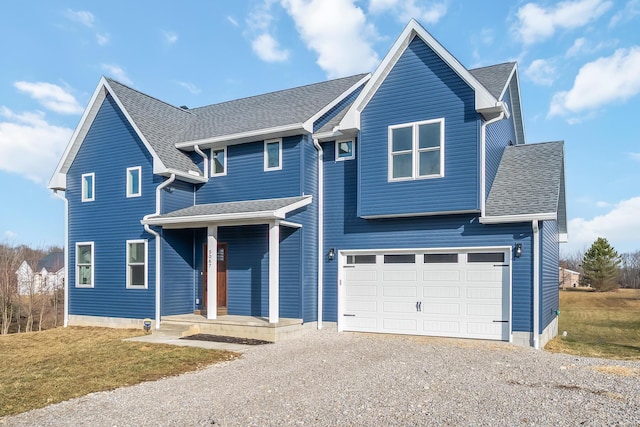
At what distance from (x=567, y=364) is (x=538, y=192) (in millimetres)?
4350

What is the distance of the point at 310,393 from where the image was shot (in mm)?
6988

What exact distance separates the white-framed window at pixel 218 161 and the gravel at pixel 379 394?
685cm

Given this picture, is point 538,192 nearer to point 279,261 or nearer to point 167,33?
point 279,261

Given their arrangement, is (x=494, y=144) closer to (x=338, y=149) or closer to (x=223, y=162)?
(x=338, y=149)

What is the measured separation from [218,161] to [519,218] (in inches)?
366

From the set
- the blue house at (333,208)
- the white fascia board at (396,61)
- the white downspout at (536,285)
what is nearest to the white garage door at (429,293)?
the blue house at (333,208)

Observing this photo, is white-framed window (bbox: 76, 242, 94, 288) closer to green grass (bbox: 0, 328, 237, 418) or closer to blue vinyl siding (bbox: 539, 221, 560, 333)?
green grass (bbox: 0, 328, 237, 418)

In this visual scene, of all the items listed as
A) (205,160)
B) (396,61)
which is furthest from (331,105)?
(205,160)

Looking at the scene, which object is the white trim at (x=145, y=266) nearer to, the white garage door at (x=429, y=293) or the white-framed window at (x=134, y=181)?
the white-framed window at (x=134, y=181)

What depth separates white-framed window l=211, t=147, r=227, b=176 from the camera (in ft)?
49.5

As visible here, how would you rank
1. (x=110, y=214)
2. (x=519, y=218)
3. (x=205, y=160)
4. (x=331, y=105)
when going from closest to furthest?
(x=519, y=218), (x=331, y=105), (x=205, y=160), (x=110, y=214)

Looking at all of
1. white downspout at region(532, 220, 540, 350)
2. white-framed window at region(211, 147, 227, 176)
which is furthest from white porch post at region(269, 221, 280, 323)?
white downspout at region(532, 220, 540, 350)

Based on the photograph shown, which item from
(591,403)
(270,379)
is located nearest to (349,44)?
(270,379)

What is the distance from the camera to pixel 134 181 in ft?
50.0
